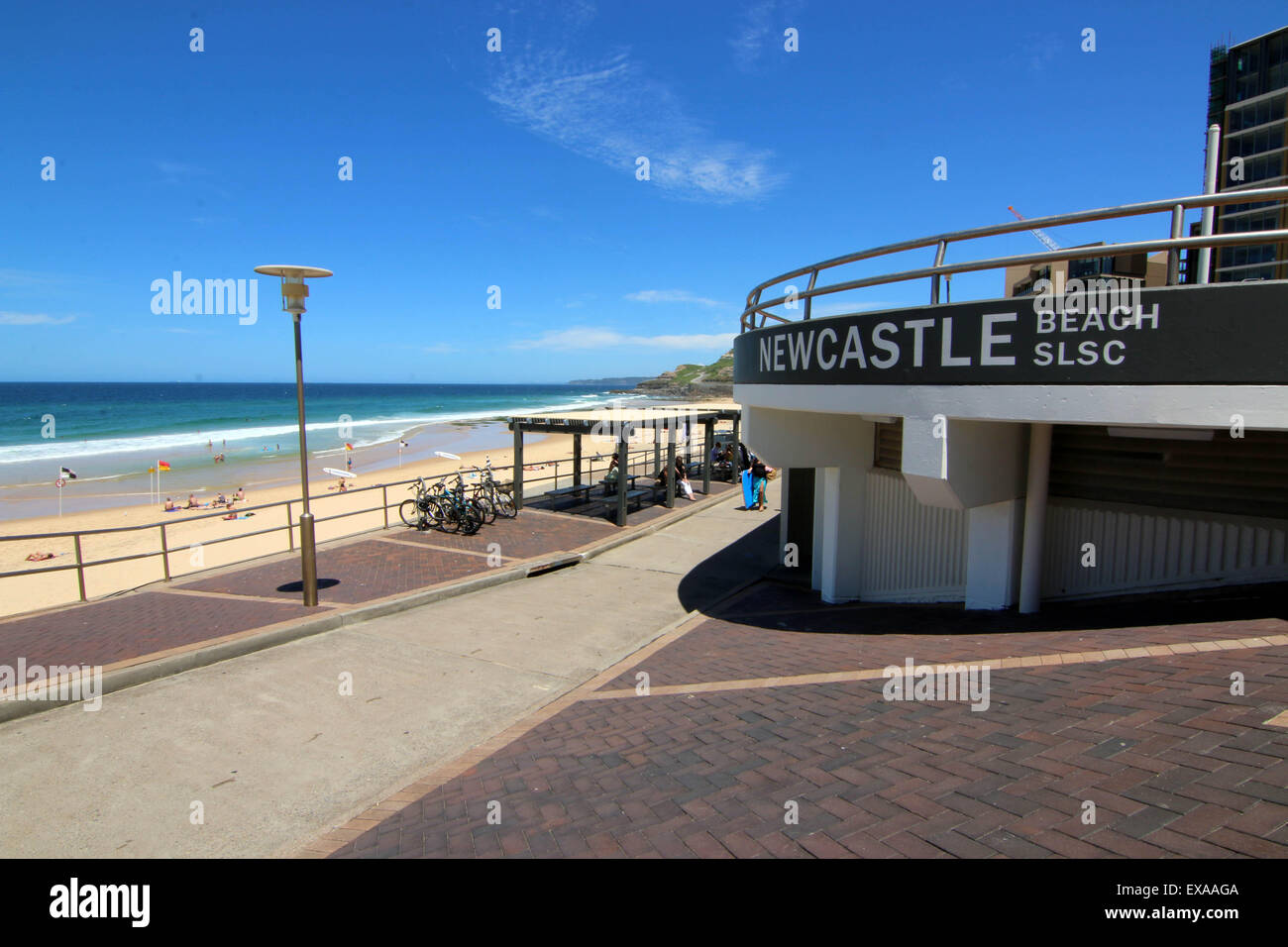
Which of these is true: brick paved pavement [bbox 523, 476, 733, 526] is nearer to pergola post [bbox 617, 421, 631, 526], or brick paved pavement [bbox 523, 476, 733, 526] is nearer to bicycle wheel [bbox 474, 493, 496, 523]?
pergola post [bbox 617, 421, 631, 526]

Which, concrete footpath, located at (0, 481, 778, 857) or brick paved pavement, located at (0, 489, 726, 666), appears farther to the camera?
brick paved pavement, located at (0, 489, 726, 666)

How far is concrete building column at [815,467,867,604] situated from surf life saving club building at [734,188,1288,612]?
40.5 inches

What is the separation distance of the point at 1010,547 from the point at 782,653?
2216 mm

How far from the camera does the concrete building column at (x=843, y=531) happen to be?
27.8 feet

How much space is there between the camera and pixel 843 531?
27.9 feet

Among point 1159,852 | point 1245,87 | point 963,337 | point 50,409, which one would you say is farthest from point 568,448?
point 50,409

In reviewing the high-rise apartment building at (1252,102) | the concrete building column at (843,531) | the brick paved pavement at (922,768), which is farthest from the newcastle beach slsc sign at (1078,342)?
the high-rise apartment building at (1252,102)

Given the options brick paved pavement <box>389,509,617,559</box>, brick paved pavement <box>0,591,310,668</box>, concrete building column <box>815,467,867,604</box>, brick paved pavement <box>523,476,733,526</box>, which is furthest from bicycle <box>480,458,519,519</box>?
concrete building column <box>815,467,867,604</box>

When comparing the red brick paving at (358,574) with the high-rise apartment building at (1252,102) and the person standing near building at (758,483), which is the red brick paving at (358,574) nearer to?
the person standing near building at (758,483)

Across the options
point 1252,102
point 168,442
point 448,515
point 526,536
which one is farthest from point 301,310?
point 168,442

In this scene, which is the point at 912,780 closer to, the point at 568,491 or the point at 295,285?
the point at 295,285

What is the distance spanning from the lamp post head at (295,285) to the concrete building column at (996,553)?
24.5ft

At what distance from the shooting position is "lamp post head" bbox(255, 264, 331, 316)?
781cm
